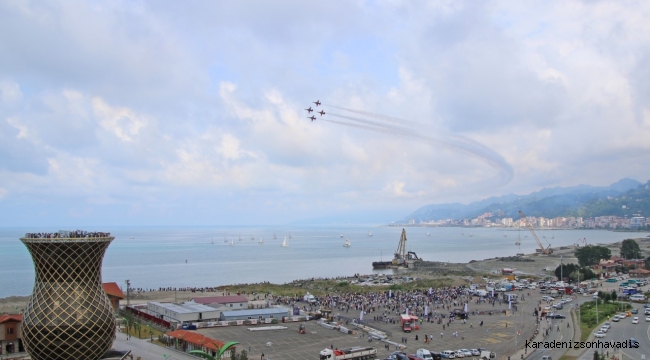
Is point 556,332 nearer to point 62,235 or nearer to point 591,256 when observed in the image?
point 62,235

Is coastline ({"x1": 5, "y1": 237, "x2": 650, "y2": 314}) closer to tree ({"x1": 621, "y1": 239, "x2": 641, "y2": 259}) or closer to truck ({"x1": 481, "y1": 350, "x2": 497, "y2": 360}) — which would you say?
tree ({"x1": 621, "y1": 239, "x2": 641, "y2": 259})

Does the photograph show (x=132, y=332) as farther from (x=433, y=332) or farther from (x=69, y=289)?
(x=433, y=332)

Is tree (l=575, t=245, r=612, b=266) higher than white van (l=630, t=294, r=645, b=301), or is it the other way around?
tree (l=575, t=245, r=612, b=266)

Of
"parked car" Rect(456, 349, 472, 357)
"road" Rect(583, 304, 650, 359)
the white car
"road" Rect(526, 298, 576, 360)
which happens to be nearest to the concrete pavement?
→ "parked car" Rect(456, 349, 472, 357)

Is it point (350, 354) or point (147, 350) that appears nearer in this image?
point (350, 354)

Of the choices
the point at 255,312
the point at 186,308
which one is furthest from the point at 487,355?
the point at 186,308

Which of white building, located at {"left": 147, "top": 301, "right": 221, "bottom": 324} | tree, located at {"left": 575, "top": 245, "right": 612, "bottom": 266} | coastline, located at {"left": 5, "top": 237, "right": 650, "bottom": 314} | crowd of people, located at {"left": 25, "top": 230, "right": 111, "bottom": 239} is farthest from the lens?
tree, located at {"left": 575, "top": 245, "right": 612, "bottom": 266}

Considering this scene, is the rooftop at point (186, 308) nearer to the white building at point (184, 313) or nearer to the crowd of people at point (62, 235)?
the white building at point (184, 313)

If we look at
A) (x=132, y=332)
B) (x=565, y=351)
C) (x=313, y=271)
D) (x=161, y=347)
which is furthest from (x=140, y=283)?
(x=565, y=351)
